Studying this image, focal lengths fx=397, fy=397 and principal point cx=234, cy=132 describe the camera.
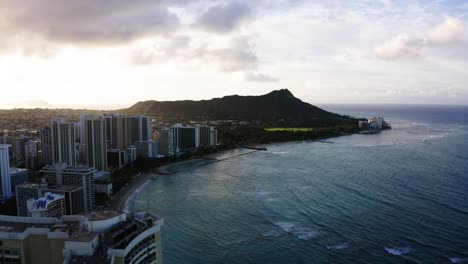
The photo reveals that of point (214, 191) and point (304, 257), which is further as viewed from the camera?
point (214, 191)

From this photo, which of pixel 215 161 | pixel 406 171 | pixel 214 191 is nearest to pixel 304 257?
pixel 214 191

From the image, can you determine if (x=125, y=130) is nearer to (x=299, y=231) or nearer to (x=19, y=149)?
(x=19, y=149)

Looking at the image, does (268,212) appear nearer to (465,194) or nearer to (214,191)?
(214,191)

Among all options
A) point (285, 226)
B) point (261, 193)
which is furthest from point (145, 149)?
point (285, 226)

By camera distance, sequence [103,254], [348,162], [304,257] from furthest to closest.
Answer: [348,162] < [304,257] < [103,254]

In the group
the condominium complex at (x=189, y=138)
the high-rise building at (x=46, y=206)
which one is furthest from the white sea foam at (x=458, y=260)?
the condominium complex at (x=189, y=138)

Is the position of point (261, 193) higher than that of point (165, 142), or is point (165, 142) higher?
point (165, 142)

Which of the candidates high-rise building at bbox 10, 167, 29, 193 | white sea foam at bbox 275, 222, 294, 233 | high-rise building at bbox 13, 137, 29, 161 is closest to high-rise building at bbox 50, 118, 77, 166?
high-rise building at bbox 10, 167, 29, 193
